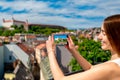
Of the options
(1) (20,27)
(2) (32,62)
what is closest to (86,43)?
(2) (32,62)

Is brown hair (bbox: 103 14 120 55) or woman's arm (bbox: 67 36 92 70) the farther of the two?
woman's arm (bbox: 67 36 92 70)

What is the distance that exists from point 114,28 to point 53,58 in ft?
0.67

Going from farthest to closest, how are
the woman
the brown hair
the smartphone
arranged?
1. the smartphone
2. the brown hair
3. the woman

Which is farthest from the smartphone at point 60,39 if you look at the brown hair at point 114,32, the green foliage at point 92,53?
the green foliage at point 92,53

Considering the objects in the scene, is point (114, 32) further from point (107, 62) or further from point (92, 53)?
point (92, 53)

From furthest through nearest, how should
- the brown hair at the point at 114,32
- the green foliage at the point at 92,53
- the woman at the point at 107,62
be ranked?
the green foliage at the point at 92,53 → the brown hair at the point at 114,32 → the woman at the point at 107,62

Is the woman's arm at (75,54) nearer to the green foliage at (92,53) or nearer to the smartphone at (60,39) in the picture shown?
the smartphone at (60,39)

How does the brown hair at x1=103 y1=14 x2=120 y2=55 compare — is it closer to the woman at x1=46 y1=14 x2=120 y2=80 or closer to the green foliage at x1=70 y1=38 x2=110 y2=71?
the woman at x1=46 y1=14 x2=120 y2=80

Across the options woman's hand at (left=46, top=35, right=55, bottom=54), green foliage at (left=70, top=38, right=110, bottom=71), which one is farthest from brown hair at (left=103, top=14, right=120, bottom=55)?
green foliage at (left=70, top=38, right=110, bottom=71)

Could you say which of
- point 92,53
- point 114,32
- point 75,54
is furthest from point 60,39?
point 92,53

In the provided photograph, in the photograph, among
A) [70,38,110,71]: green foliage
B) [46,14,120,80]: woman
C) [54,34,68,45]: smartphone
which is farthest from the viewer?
[70,38,110,71]: green foliage

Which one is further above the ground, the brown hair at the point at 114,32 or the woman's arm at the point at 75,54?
the brown hair at the point at 114,32

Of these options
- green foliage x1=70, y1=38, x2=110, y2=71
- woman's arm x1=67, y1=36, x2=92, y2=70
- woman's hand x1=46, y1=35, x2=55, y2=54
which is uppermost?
woman's hand x1=46, y1=35, x2=55, y2=54

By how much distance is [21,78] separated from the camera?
1931 cm
